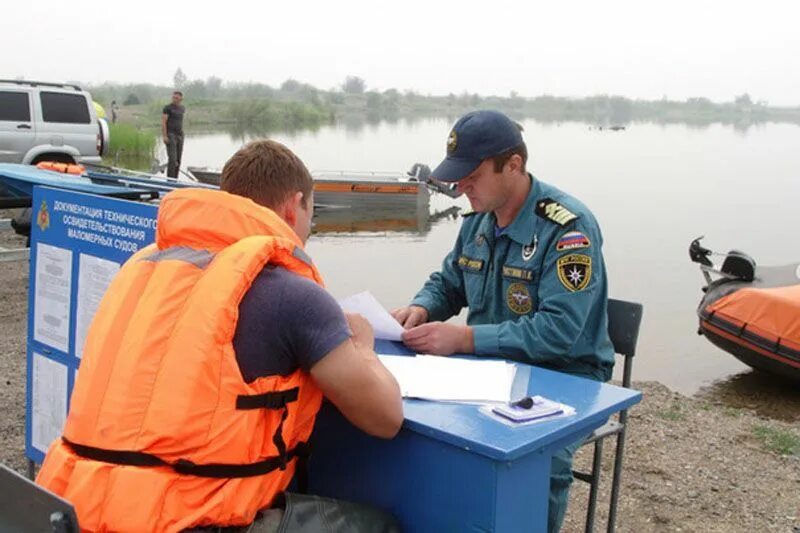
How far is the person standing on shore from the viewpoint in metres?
17.2

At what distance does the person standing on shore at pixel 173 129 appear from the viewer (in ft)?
56.5

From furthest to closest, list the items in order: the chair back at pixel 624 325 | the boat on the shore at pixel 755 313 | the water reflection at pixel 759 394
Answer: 1. the water reflection at pixel 759 394
2. the boat on the shore at pixel 755 313
3. the chair back at pixel 624 325

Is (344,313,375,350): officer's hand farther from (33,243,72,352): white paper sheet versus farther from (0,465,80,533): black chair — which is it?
(33,243,72,352): white paper sheet

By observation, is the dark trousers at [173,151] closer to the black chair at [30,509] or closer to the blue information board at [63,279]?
the blue information board at [63,279]

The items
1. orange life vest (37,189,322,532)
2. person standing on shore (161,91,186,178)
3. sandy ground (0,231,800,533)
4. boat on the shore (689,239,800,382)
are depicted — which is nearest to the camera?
orange life vest (37,189,322,532)

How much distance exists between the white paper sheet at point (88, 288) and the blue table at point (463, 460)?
1.25m

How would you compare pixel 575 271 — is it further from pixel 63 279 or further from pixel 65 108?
pixel 65 108

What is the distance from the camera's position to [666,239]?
19188 millimetres

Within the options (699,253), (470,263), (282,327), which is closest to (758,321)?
(699,253)

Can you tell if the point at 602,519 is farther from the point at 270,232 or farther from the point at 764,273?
the point at 764,273

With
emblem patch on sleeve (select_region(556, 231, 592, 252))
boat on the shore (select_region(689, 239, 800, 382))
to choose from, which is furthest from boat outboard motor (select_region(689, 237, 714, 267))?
emblem patch on sleeve (select_region(556, 231, 592, 252))

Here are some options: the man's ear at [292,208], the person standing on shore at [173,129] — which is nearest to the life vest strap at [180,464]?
the man's ear at [292,208]

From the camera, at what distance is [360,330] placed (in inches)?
77.1

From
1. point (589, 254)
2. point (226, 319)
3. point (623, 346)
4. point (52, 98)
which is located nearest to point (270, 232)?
point (226, 319)
